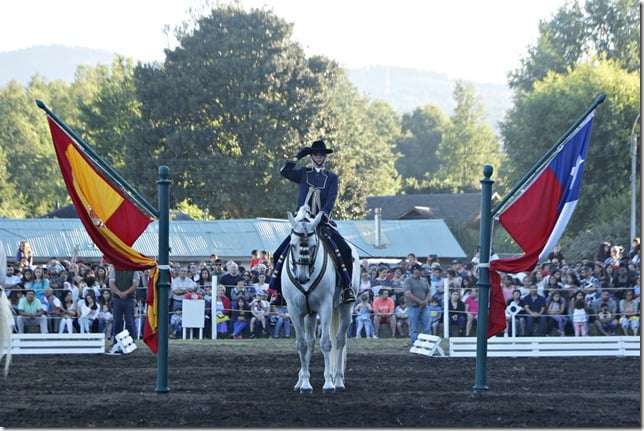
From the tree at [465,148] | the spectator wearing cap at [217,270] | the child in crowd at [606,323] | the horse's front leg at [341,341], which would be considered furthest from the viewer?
the tree at [465,148]

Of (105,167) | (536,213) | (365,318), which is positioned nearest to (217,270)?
(365,318)

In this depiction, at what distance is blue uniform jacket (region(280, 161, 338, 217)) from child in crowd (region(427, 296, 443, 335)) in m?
11.5

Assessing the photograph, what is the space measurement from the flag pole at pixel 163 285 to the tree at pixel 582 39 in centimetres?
6459

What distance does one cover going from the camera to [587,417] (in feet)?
35.4

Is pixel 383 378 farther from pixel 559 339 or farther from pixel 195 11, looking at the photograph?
pixel 195 11

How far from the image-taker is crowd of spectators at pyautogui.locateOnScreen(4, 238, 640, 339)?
2353 centimetres

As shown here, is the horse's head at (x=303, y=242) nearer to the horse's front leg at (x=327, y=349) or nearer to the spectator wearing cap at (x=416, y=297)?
the horse's front leg at (x=327, y=349)

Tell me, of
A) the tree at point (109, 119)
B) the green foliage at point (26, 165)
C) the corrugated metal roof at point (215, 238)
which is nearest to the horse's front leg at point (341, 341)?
the corrugated metal roof at point (215, 238)

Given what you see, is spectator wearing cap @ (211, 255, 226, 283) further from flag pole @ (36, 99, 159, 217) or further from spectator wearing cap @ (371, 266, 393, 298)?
flag pole @ (36, 99, 159, 217)

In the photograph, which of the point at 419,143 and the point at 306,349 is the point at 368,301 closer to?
the point at 306,349

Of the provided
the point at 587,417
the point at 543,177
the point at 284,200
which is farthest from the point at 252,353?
the point at 284,200

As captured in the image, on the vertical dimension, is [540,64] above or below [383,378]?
above

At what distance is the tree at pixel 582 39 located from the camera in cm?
7488

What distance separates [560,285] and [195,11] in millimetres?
48669
